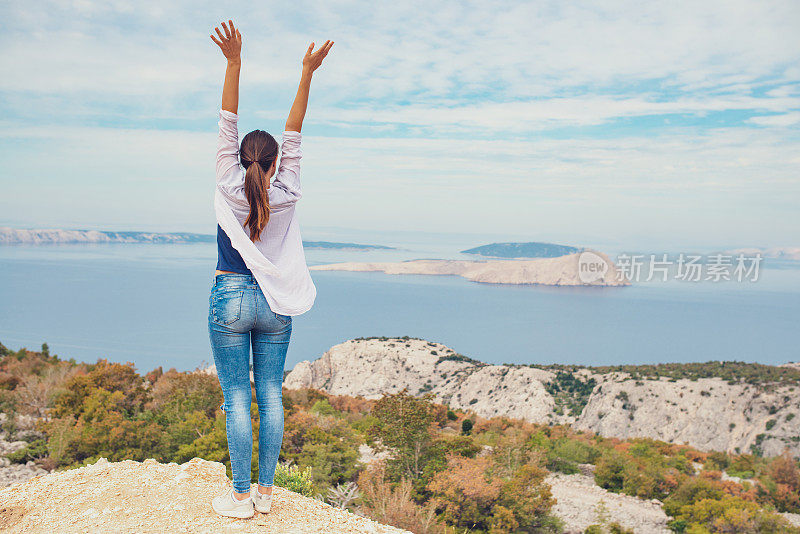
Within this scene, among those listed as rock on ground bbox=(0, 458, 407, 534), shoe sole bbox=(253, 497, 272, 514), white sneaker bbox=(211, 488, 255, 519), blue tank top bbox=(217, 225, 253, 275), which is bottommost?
rock on ground bbox=(0, 458, 407, 534)

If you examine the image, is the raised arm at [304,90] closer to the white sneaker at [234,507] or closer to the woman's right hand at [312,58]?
the woman's right hand at [312,58]

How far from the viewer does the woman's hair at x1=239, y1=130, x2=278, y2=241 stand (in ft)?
7.93

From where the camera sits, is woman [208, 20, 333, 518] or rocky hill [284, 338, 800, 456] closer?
woman [208, 20, 333, 518]

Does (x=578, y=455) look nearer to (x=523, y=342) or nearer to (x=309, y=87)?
(x=309, y=87)

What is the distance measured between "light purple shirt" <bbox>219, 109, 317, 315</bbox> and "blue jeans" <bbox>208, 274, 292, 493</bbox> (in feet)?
0.33

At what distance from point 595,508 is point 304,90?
12525 millimetres

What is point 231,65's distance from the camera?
2.47 metres

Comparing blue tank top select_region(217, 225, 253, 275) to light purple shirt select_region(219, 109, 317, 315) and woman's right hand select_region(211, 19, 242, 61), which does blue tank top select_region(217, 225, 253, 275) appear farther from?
woman's right hand select_region(211, 19, 242, 61)

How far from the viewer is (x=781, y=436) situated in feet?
99.8

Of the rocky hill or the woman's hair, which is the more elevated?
the woman's hair

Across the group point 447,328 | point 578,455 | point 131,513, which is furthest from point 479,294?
point 131,513

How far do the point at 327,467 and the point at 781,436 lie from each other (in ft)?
108

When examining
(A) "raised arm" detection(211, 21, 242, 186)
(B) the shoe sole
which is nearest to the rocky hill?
(B) the shoe sole

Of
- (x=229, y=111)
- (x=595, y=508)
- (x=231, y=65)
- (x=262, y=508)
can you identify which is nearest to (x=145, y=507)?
(x=262, y=508)
